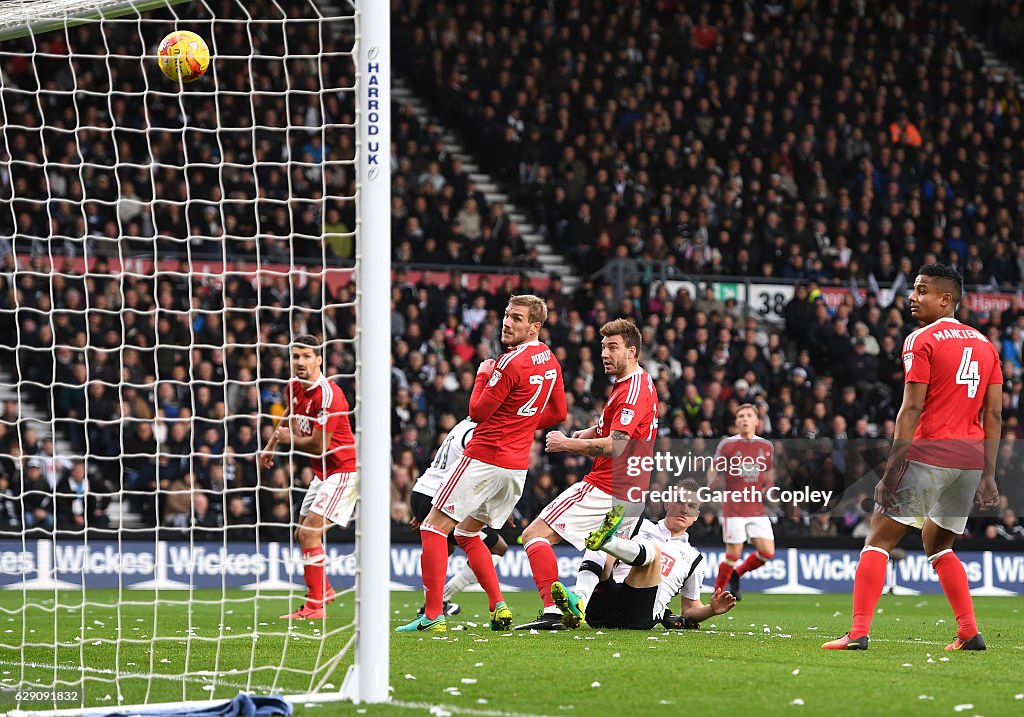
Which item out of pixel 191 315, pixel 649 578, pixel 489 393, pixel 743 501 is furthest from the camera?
pixel 743 501

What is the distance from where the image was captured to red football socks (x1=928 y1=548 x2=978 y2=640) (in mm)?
8125

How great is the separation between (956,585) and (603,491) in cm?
245

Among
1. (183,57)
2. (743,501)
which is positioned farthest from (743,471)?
(183,57)

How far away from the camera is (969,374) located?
8.04 meters

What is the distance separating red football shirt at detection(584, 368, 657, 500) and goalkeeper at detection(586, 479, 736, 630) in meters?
0.20

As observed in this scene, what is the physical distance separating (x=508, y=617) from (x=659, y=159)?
14.5 metres

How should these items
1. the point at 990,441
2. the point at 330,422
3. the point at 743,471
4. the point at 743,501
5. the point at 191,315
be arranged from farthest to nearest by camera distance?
the point at 743,471 < the point at 743,501 < the point at 330,422 < the point at 191,315 < the point at 990,441

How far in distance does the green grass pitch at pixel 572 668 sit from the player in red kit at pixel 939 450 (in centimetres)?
51

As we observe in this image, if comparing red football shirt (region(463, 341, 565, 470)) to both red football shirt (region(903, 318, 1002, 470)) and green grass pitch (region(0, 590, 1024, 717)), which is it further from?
red football shirt (region(903, 318, 1002, 470))

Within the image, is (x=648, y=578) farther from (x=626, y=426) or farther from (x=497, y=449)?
(x=497, y=449)

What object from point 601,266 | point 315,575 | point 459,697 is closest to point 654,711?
point 459,697

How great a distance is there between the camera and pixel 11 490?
15.8 m

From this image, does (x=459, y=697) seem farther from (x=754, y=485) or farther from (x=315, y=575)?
(x=754, y=485)

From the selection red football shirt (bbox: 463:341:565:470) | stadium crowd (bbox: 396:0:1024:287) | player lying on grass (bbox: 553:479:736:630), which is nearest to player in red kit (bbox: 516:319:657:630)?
player lying on grass (bbox: 553:479:736:630)
